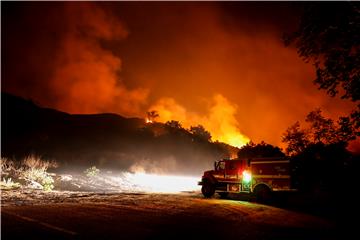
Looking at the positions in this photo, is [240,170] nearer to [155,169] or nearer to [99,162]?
[99,162]

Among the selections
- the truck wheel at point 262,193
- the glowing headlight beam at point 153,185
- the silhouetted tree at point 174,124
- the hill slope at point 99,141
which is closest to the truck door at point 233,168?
the truck wheel at point 262,193

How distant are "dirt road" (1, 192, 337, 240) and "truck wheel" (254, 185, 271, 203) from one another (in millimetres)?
3406

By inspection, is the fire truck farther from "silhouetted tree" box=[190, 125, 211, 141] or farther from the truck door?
"silhouetted tree" box=[190, 125, 211, 141]

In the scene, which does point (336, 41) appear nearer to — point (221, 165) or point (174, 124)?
point (221, 165)

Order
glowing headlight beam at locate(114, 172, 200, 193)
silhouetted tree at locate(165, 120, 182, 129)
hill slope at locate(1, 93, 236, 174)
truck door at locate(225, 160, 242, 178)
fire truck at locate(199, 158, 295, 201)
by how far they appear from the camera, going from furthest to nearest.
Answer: silhouetted tree at locate(165, 120, 182, 129) < hill slope at locate(1, 93, 236, 174) < glowing headlight beam at locate(114, 172, 200, 193) < truck door at locate(225, 160, 242, 178) < fire truck at locate(199, 158, 295, 201)

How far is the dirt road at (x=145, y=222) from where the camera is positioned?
8.75m

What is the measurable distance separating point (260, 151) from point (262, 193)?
23032mm

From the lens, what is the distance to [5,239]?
7.70m

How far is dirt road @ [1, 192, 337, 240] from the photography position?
8.75m

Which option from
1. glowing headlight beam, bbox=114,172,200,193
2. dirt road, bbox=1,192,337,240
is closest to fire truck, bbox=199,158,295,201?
dirt road, bbox=1,192,337,240

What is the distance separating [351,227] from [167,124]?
63696 mm

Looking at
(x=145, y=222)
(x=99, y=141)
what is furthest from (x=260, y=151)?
(x=145, y=222)

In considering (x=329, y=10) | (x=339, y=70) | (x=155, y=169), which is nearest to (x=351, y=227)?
(x=339, y=70)

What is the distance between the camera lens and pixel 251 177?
18.6 metres
